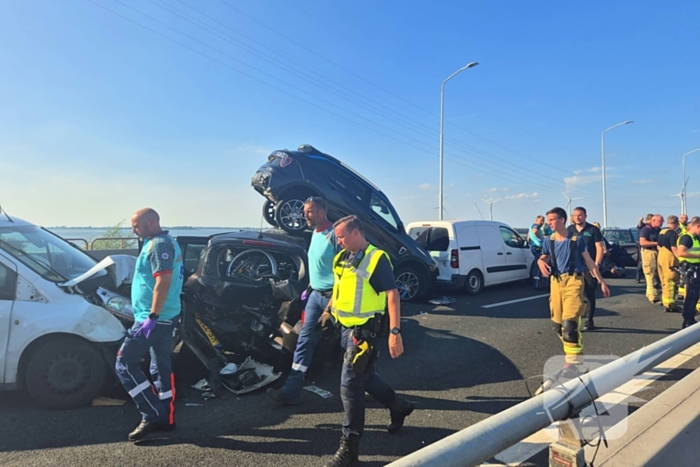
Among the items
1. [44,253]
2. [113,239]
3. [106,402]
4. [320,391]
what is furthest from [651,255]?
[113,239]

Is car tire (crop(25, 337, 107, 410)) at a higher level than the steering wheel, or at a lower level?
lower

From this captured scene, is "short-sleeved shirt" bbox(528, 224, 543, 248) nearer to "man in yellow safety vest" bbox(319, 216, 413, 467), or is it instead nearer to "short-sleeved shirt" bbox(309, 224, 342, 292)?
"short-sleeved shirt" bbox(309, 224, 342, 292)

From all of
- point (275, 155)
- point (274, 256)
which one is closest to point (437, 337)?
point (274, 256)

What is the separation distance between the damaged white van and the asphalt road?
0.24 metres

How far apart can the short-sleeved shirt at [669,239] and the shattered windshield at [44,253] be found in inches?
354

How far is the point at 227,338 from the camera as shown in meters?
4.72

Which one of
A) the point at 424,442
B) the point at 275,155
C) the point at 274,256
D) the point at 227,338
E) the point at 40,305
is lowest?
the point at 424,442

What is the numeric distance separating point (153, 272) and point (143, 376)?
839 mm

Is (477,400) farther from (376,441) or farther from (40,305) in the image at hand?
(40,305)

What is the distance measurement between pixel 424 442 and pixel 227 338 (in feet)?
7.49

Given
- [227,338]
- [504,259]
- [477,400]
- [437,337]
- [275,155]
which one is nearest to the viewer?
[477,400]

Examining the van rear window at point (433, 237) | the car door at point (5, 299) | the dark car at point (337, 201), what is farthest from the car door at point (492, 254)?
the car door at point (5, 299)

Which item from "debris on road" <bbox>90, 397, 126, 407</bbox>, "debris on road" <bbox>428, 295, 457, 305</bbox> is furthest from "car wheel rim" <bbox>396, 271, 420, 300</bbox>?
"debris on road" <bbox>90, 397, 126, 407</bbox>

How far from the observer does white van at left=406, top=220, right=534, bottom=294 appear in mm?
9977
